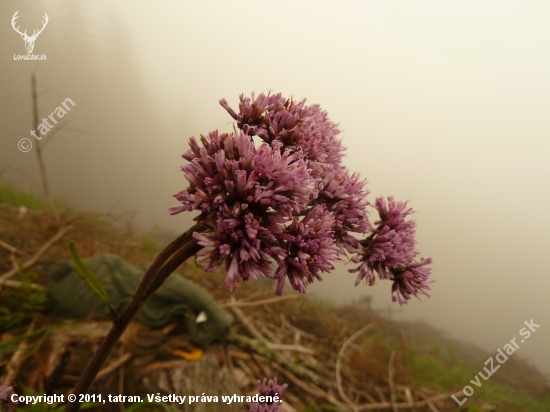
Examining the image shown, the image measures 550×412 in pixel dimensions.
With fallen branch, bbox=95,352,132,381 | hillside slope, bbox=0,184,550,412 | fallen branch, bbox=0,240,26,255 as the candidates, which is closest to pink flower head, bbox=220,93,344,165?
hillside slope, bbox=0,184,550,412

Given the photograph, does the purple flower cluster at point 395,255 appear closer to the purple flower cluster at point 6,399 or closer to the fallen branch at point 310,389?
the purple flower cluster at point 6,399

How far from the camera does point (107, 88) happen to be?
143 feet

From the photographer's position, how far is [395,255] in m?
1.42

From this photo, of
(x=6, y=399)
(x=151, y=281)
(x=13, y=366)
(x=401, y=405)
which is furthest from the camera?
(x=401, y=405)

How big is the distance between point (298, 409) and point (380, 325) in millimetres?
5245

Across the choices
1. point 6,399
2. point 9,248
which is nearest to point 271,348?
point 6,399

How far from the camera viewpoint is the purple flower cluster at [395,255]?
1.43 metres

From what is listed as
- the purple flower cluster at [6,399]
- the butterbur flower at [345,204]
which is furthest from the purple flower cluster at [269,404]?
the purple flower cluster at [6,399]

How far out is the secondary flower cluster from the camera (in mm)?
975

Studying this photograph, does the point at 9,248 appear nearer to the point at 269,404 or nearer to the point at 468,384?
the point at 269,404

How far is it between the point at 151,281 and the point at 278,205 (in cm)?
70

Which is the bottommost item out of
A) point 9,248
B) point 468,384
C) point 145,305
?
point 468,384

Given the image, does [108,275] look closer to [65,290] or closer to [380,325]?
[65,290]
